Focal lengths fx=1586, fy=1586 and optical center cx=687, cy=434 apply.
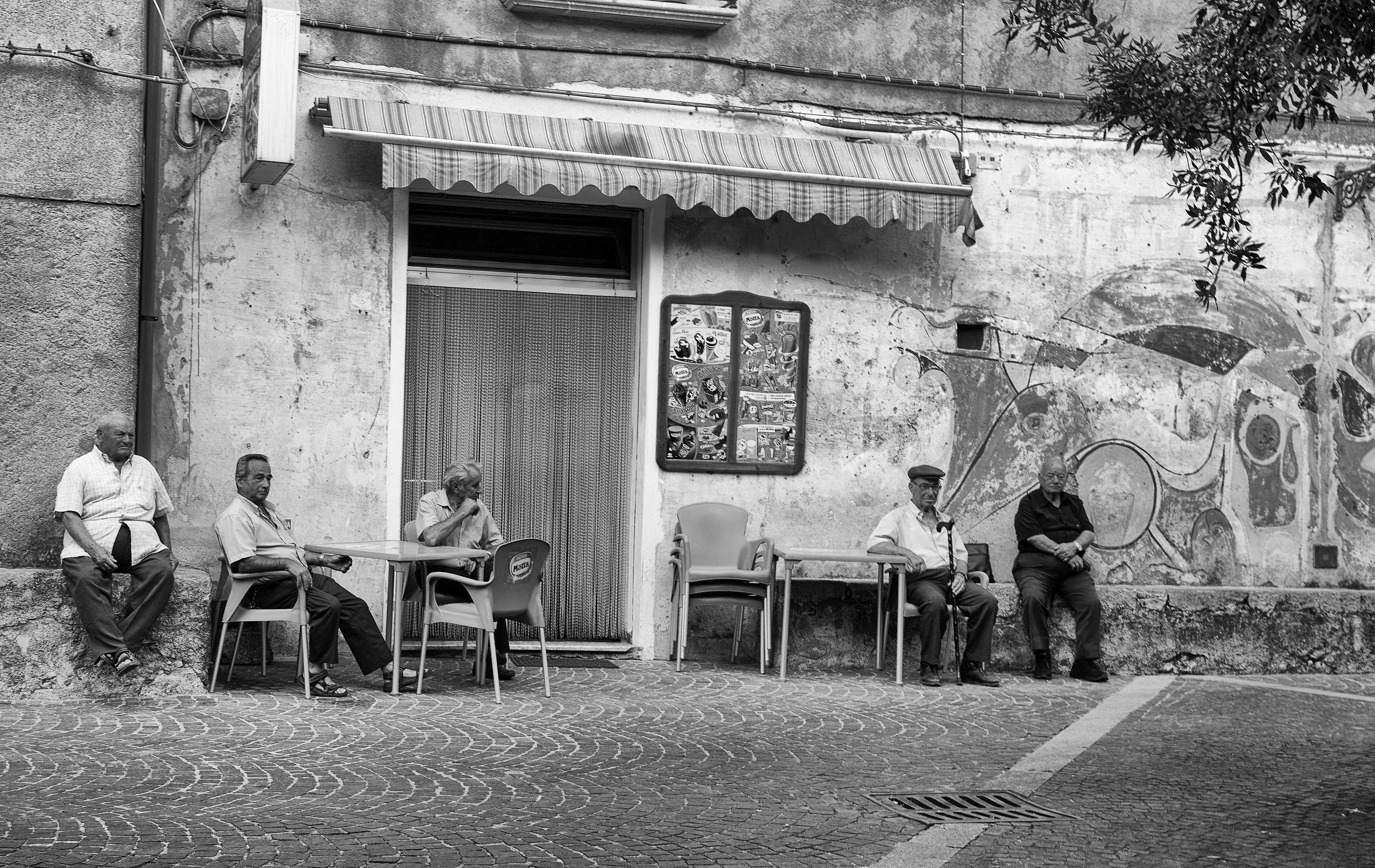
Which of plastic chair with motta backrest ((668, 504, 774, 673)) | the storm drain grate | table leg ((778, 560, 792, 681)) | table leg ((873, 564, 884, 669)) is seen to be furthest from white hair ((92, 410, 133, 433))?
table leg ((873, 564, 884, 669))

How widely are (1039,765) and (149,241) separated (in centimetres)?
575

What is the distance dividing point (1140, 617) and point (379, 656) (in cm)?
498

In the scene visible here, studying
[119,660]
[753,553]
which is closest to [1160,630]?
[753,553]

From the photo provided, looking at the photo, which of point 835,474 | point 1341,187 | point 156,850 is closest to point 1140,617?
point 835,474

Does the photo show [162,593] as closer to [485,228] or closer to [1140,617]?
[485,228]

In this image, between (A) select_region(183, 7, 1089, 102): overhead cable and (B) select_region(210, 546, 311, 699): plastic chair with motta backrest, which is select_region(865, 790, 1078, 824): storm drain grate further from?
(A) select_region(183, 7, 1089, 102): overhead cable

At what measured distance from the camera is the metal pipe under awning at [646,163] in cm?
930

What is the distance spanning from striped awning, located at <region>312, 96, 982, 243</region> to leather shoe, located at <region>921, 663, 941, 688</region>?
2.84m

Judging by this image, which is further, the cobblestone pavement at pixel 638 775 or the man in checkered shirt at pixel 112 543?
the man in checkered shirt at pixel 112 543

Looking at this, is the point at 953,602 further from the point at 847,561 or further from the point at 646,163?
the point at 646,163

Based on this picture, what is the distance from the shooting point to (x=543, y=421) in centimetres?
1048

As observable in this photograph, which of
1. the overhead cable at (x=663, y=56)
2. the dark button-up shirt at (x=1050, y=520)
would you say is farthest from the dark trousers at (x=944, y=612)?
the overhead cable at (x=663, y=56)

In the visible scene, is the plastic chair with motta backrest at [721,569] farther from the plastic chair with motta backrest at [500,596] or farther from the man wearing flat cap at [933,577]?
the plastic chair with motta backrest at [500,596]

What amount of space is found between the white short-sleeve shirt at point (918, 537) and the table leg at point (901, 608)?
249 mm
